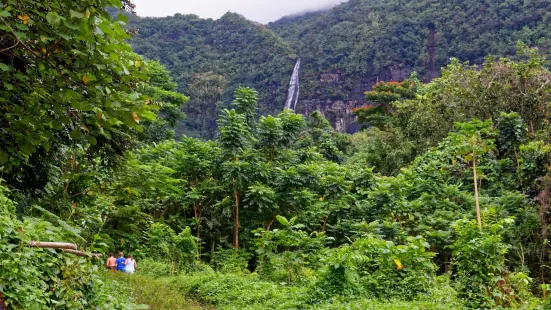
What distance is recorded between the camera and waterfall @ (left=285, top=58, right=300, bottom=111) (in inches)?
2251

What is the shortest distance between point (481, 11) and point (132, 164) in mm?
49691

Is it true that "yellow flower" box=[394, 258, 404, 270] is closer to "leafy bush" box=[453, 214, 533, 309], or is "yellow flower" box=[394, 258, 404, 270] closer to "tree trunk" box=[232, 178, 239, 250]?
"leafy bush" box=[453, 214, 533, 309]

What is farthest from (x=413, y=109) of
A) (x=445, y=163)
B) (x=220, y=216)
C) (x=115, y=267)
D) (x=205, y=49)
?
(x=205, y=49)

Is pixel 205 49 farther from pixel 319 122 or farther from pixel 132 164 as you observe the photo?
pixel 132 164

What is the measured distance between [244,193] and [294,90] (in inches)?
1942

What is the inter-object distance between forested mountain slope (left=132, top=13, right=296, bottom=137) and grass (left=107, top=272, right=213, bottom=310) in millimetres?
46200

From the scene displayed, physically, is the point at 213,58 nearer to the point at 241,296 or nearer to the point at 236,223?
the point at 236,223

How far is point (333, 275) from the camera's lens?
656 centimetres

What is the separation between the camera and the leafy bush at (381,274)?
6406mm

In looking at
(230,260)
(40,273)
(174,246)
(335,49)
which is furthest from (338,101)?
(40,273)

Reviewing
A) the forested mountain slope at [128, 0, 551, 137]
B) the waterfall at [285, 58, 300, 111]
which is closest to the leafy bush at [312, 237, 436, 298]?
the forested mountain slope at [128, 0, 551, 137]

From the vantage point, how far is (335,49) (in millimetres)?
61188

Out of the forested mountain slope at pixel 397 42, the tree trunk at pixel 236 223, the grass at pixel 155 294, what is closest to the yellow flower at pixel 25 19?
the grass at pixel 155 294

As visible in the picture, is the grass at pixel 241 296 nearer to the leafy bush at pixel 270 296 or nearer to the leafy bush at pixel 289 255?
the leafy bush at pixel 270 296
